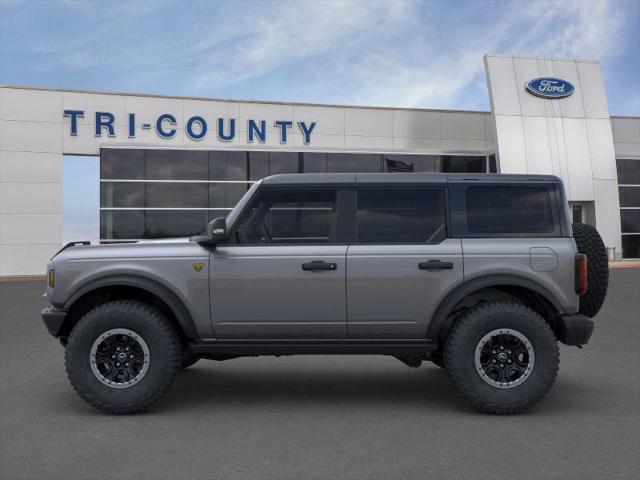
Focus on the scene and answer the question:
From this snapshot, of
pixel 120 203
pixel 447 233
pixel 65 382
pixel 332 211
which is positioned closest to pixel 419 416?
pixel 447 233

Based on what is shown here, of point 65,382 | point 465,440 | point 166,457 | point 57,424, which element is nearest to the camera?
point 166,457

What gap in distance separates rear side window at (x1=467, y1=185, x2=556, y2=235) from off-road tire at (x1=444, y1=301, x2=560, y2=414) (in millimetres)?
725

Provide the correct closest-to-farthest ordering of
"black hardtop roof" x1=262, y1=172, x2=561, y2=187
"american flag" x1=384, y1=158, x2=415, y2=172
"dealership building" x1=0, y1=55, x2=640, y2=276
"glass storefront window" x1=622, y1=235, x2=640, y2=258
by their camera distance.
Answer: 1. "black hardtop roof" x1=262, y1=172, x2=561, y2=187
2. "dealership building" x1=0, y1=55, x2=640, y2=276
3. "american flag" x1=384, y1=158, x2=415, y2=172
4. "glass storefront window" x1=622, y1=235, x2=640, y2=258

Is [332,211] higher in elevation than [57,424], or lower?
higher

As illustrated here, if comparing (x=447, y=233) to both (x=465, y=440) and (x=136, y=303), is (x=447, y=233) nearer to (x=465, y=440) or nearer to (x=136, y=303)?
(x=465, y=440)

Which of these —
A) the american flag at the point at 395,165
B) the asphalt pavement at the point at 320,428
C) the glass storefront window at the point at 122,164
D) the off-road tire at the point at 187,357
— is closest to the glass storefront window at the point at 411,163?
the american flag at the point at 395,165

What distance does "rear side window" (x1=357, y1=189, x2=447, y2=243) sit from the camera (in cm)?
492

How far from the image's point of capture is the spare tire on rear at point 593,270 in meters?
5.04

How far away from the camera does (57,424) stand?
4.54 metres

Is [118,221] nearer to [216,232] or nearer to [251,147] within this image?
[251,147]

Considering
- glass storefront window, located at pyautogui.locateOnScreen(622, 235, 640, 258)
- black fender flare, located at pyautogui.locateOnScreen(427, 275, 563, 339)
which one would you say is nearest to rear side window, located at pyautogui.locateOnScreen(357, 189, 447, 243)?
black fender flare, located at pyautogui.locateOnScreen(427, 275, 563, 339)

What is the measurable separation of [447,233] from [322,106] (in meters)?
21.1

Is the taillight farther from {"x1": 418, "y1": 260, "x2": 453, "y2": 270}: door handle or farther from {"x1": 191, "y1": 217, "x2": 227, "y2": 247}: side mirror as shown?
{"x1": 191, "y1": 217, "x2": 227, "y2": 247}: side mirror

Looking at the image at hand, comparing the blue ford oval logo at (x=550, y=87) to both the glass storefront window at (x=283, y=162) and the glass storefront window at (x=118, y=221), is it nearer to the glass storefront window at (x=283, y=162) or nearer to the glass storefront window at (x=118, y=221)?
the glass storefront window at (x=283, y=162)
